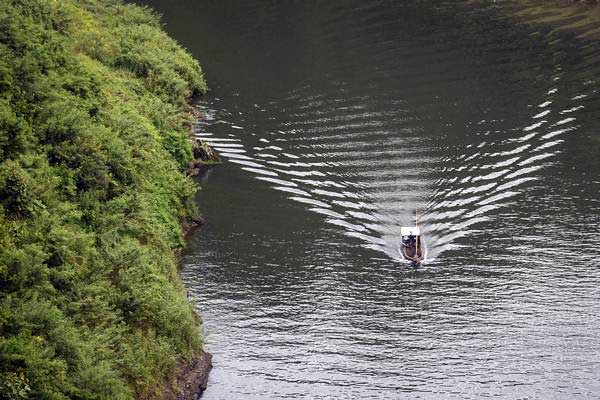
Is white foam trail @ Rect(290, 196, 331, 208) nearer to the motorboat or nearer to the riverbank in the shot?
the motorboat

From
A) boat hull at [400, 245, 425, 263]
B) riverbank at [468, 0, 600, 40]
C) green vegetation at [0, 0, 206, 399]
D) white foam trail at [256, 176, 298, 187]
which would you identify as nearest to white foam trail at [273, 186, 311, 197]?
white foam trail at [256, 176, 298, 187]

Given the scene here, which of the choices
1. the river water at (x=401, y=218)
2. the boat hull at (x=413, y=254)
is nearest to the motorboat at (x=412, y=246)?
the boat hull at (x=413, y=254)

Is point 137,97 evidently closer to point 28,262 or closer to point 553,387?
point 28,262

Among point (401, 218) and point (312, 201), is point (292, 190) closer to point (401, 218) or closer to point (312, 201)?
point (312, 201)

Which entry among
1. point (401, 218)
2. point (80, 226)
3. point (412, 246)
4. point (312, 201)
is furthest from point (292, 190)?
point (80, 226)

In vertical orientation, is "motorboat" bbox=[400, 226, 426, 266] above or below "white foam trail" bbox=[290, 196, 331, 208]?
below

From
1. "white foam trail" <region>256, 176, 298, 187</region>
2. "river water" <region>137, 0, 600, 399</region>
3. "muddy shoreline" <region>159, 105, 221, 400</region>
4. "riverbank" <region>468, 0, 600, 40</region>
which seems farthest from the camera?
"riverbank" <region>468, 0, 600, 40</region>
